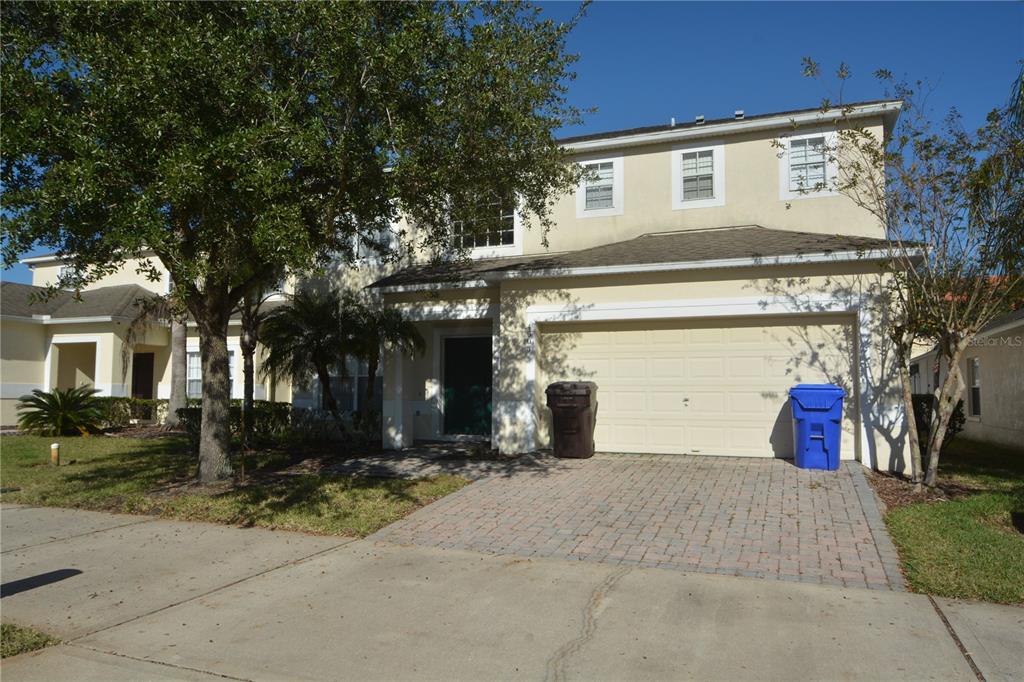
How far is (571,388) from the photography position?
11.7 meters

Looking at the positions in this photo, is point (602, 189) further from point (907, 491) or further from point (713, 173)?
point (907, 491)

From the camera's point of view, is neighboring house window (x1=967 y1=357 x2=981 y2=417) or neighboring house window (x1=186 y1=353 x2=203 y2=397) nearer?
neighboring house window (x1=967 y1=357 x2=981 y2=417)

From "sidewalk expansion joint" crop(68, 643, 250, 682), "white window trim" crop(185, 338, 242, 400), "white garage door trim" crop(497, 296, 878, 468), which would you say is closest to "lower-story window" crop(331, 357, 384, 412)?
"white window trim" crop(185, 338, 242, 400)

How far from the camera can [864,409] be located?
1052cm

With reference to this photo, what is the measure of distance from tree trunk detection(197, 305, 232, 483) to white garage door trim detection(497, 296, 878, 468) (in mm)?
4764

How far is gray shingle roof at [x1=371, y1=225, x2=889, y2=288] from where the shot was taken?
11125mm

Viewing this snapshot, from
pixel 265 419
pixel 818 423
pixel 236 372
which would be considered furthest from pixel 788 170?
pixel 236 372

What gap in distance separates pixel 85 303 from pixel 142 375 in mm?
3126

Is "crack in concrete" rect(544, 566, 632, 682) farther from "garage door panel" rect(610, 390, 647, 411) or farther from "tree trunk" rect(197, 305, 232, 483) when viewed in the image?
"tree trunk" rect(197, 305, 232, 483)

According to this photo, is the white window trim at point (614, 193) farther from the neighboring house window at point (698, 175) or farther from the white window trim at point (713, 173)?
the neighboring house window at point (698, 175)

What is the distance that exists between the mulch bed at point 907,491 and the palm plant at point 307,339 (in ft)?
29.2

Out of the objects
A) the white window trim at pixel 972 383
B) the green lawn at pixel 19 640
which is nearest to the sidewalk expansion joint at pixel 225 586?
the green lawn at pixel 19 640

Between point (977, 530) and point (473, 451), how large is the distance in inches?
319

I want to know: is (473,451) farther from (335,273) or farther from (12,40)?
(12,40)
